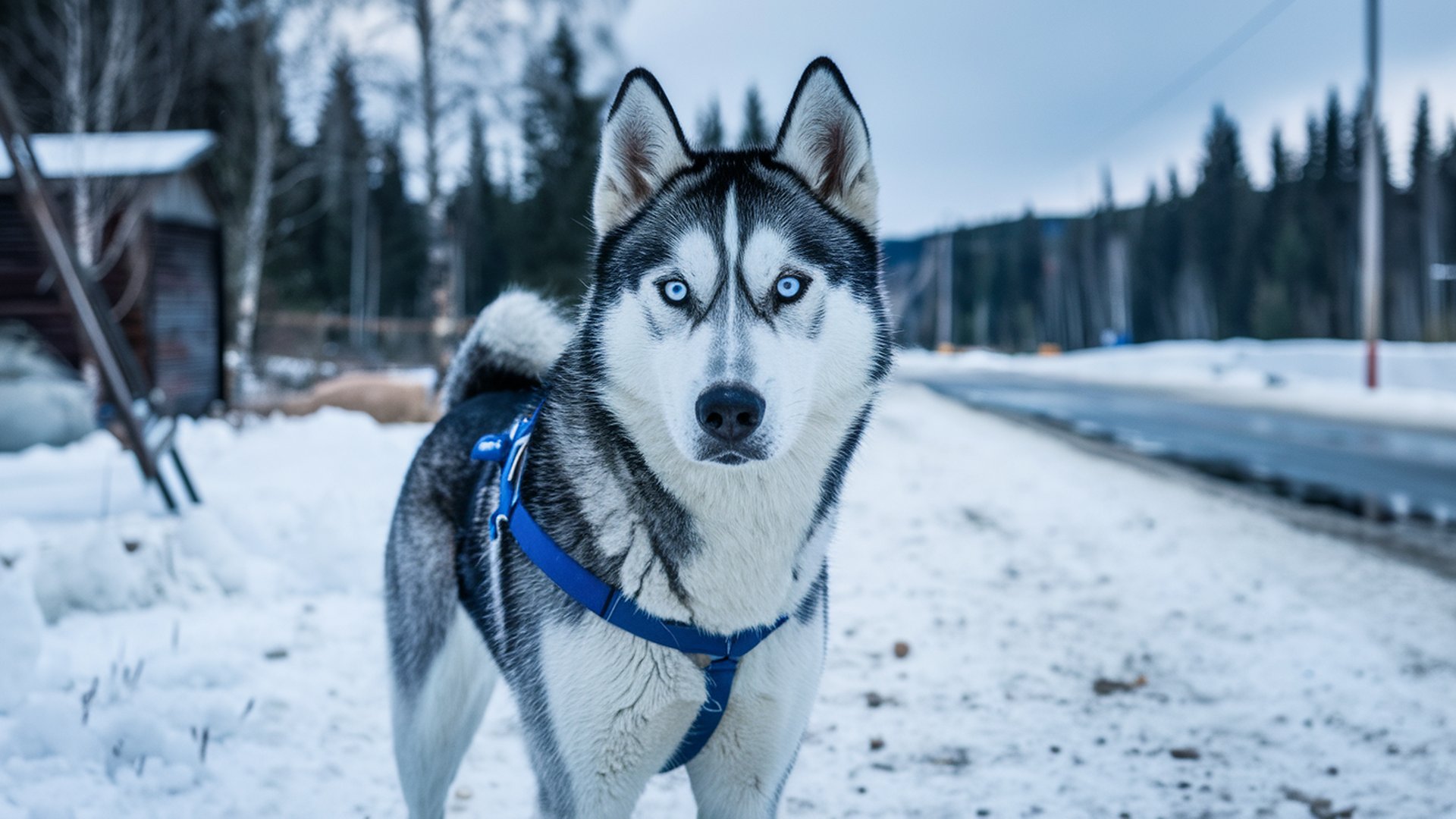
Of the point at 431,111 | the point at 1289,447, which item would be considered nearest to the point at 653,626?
the point at 1289,447

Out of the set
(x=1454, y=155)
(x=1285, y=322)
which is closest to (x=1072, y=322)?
(x=1285, y=322)

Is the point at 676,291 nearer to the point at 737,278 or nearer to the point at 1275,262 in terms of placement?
the point at 737,278

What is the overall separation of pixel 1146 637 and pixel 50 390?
9.86 meters

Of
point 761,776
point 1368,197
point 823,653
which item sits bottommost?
point 761,776

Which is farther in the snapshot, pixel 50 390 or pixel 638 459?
pixel 50 390

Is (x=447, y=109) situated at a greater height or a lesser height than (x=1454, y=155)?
A: lesser

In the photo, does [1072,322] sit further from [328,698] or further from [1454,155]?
[328,698]

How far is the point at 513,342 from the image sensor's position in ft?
8.45

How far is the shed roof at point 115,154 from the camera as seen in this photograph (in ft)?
37.1

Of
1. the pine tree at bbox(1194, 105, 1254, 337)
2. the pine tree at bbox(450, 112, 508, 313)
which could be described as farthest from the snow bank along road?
the pine tree at bbox(1194, 105, 1254, 337)

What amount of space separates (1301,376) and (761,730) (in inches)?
896

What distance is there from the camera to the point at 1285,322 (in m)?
57.0

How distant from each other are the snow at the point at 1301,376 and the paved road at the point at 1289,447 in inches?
51.0

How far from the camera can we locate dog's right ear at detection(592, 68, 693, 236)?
74.3 inches
